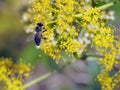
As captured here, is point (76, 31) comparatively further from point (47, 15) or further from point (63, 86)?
point (63, 86)


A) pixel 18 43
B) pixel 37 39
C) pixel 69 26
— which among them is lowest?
pixel 69 26

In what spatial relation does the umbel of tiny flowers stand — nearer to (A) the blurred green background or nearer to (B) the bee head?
(B) the bee head

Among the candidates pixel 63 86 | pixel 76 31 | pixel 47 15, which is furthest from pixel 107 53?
pixel 63 86

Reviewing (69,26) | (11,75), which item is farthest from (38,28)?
(11,75)

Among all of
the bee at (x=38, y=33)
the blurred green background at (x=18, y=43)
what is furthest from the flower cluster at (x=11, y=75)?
the blurred green background at (x=18, y=43)

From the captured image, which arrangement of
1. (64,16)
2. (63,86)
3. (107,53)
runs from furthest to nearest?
(63,86), (107,53), (64,16)

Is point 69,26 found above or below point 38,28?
below

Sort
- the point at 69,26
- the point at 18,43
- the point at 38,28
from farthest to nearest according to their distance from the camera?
the point at 18,43
the point at 38,28
the point at 69,26

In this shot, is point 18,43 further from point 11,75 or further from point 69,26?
point 69,26
